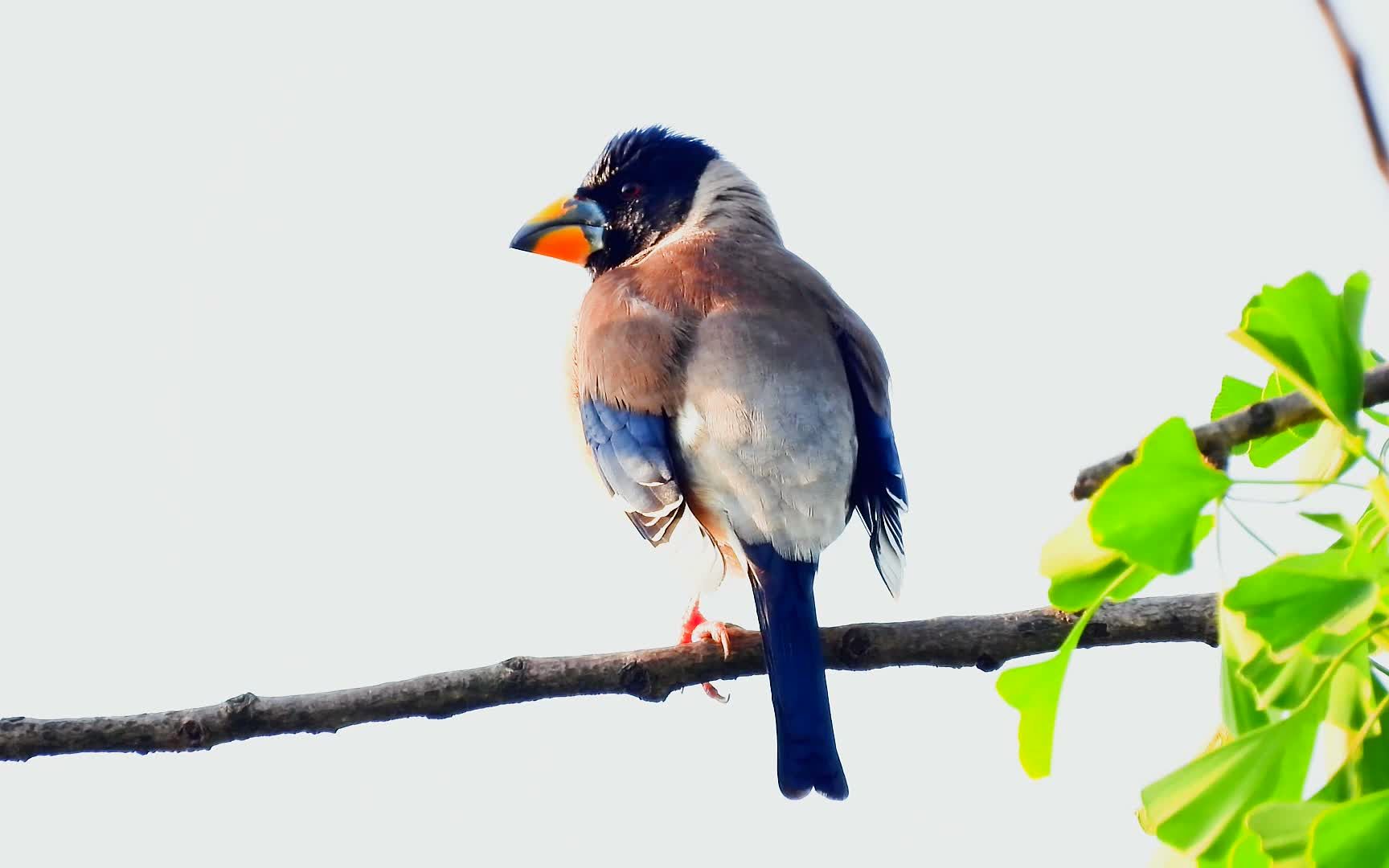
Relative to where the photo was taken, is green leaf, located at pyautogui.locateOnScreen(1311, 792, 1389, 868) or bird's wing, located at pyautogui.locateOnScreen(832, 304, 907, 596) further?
bird's wing, located at pyautogui.locateOnScreen(832, 304, 907, 596)

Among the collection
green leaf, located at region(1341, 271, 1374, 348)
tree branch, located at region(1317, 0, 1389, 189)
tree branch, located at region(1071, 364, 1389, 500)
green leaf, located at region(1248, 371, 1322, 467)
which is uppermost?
tree branch, located at region(1317, 0, 1389, 189)

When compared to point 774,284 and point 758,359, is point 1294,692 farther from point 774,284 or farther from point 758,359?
point 774,284

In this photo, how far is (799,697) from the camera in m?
4.06

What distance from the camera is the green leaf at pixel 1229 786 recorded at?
1.99 metres

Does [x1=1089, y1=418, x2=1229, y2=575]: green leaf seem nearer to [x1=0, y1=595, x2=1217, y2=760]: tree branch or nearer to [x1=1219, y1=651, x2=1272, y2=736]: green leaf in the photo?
[x1=1219, y1=651, x2=1272, y2=736]: green leaf

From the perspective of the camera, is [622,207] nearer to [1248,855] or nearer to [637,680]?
[637,680]

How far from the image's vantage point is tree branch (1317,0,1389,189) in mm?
1673

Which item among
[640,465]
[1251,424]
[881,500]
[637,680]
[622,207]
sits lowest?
[637,680]

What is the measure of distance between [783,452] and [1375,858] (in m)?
2.95

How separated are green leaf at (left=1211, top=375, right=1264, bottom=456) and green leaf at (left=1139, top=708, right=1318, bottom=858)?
72cm

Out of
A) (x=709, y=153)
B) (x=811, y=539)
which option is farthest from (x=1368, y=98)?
(x=709, y=153)

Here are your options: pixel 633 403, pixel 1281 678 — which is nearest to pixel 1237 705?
pixel 1281 678

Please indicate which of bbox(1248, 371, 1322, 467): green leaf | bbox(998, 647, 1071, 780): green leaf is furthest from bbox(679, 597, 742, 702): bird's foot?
bbox(998, 647, 1071, 780): green leaf

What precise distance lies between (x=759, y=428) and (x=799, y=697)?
35.7 inches
